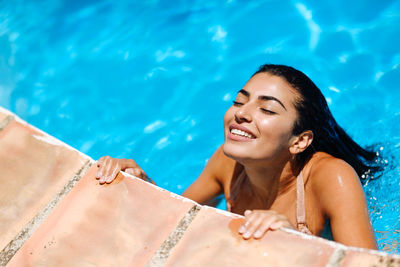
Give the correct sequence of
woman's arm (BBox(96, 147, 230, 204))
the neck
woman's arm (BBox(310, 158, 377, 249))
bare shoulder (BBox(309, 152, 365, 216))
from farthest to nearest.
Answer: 1. woman's arm (BBox(96, 147, 230, 204))
2. the neck
3. bare shoulder (BBox(309, 152, 365, 216))
4. woman's arm (BBox(310, 158, 377, 249))

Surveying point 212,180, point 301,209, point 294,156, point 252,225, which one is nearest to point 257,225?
point 252,225

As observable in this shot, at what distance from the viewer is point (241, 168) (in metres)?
3.65

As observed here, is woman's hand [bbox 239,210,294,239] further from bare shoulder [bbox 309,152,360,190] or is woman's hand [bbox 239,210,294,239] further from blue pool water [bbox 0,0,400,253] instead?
blue pool water [bbox 0,0,400,253]

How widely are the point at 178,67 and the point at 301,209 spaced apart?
3194 millimetres

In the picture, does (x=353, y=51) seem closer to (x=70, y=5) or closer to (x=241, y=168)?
(x=241, y=168)

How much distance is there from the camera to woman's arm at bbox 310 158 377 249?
8.80ft

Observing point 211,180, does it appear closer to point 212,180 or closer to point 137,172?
point 212,180

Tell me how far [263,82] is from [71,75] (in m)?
3.76

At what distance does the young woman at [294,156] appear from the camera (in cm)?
275

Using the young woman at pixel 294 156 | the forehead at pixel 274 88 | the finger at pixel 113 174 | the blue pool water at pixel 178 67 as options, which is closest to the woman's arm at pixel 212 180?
the young woman at pixel 294 156

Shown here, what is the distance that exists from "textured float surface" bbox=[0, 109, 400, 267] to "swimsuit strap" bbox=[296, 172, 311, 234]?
126cm

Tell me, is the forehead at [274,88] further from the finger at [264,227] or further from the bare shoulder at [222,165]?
the finger at [264,227]

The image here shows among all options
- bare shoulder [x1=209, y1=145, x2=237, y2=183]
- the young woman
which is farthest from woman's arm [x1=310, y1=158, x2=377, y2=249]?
bare shoulder [x1=209, y1=145, x2=237, y2=183]

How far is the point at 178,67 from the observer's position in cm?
591
